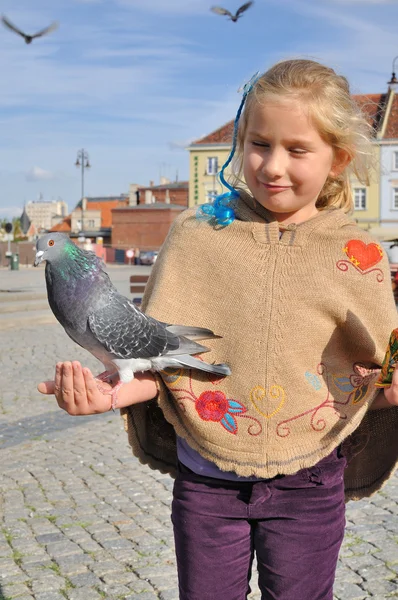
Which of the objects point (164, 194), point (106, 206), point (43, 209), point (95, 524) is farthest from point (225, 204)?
point (43, 209)

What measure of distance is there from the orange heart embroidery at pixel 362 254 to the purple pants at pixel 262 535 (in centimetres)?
53

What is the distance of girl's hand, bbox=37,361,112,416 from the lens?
177cm

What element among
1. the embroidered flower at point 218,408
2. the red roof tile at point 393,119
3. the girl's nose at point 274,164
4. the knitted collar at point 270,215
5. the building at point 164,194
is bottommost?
the embroidered flower at point 218,408

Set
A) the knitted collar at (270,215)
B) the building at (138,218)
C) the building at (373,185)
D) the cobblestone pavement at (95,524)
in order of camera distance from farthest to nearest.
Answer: the building at (138,218) < the building at (373,185) < the cobblestone pavement at (95,524) < the knitted collar at (270,215)

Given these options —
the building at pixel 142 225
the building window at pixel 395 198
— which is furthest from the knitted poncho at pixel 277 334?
the building at pixel 142 225

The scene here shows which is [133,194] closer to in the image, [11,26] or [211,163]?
[211,163]

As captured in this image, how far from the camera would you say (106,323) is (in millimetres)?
1818

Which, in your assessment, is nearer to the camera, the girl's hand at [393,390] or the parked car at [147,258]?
the girl's hand at [393,390]

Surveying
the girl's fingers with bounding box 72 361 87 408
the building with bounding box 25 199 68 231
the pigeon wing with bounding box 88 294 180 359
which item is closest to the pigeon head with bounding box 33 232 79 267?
the pigeon wing with bounding box 88 294 180 359

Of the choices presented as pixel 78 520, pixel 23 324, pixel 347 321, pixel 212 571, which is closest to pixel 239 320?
pixel 347 321

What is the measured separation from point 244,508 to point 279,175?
839 mm

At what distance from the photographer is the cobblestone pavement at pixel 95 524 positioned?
359cm

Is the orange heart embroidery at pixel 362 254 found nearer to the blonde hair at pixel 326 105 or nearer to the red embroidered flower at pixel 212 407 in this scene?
the blonde hair at pixel 326 105

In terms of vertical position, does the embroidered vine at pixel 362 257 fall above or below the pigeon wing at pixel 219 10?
below
